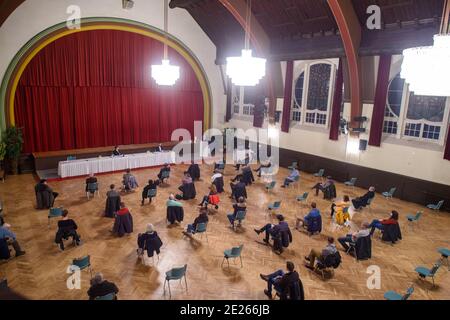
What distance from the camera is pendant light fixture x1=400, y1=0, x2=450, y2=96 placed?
11.8 ft

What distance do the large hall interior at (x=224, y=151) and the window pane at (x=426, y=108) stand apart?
4 centimetres

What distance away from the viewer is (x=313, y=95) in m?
15.3

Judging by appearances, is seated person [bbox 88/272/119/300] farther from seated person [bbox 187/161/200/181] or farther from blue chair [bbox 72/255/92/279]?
seated person [bbox 187/161/200/181]

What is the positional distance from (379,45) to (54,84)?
1306cm

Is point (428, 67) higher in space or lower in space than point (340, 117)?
higher

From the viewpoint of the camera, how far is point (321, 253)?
699cm

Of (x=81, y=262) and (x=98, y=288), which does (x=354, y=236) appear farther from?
(x=81, y=262)

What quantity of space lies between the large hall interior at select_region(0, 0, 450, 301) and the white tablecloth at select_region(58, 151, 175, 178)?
0.05 metres

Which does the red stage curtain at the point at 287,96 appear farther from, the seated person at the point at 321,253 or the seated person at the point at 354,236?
the seated person at the point at 321,253

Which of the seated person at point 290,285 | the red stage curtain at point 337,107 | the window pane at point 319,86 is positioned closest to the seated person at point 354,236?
the seated person at point 290,285

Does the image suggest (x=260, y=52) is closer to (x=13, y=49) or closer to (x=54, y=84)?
(x=54, y=84)

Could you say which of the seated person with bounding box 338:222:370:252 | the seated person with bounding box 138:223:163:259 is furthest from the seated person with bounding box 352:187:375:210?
the seated person with bounding box 138:223:163:259

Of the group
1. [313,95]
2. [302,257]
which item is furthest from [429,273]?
[313,95]
